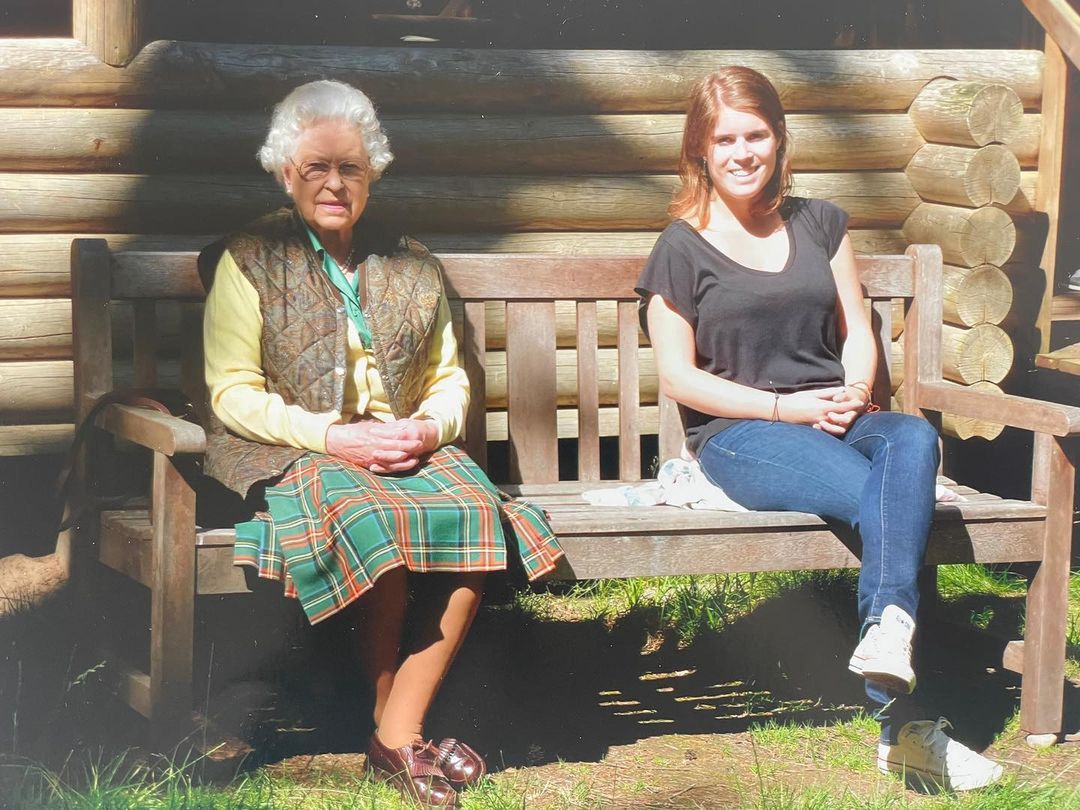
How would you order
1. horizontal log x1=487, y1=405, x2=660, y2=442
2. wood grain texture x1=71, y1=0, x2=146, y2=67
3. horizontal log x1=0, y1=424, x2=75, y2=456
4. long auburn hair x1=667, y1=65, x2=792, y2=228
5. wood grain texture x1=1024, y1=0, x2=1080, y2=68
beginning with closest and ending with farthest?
1. long auburn hair x1=667, y1=65, x2=792, y2=228
2. wood grain texture x1=71, y1=0, x2=146, y2=67
3. horizontal log x1=0, y1=424, x2=75, y2=456
4. horizontal log x1=487, y1=405, x2=660, y2=442
5. wood grain texture x1=1024, y1=0, x2=1080, y2=68

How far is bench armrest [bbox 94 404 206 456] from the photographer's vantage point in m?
3.33

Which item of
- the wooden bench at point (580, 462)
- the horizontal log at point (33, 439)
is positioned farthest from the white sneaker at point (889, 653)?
the horizontal log at point (33, 439)

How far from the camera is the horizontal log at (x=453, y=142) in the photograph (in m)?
4.98

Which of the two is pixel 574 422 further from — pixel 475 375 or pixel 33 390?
pixel 33 390

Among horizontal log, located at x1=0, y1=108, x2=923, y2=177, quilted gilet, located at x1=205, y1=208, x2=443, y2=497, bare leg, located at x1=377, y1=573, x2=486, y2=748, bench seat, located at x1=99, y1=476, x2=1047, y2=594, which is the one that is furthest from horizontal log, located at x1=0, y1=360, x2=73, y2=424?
bare leg, located at x1=377, y1=573, x2=486, y2=748

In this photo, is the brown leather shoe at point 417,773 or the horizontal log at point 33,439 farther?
the horizontal log at point 33,439

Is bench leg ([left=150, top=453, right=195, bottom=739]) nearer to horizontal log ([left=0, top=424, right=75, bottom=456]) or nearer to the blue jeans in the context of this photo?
the blue jeans

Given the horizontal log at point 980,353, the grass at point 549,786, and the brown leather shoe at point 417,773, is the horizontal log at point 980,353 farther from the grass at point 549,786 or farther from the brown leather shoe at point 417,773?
the brown leather shoe at point 417,773

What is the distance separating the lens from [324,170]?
369 cm

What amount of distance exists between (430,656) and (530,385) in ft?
3.60

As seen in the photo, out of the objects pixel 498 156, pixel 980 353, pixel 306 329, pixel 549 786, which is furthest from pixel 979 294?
pixel 306 329

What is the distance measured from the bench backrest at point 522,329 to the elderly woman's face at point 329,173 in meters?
0.45

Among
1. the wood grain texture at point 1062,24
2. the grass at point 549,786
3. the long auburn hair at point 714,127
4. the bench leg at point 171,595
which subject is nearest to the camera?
the grass at point 549,786

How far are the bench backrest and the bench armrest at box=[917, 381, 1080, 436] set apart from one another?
5.3 inches
